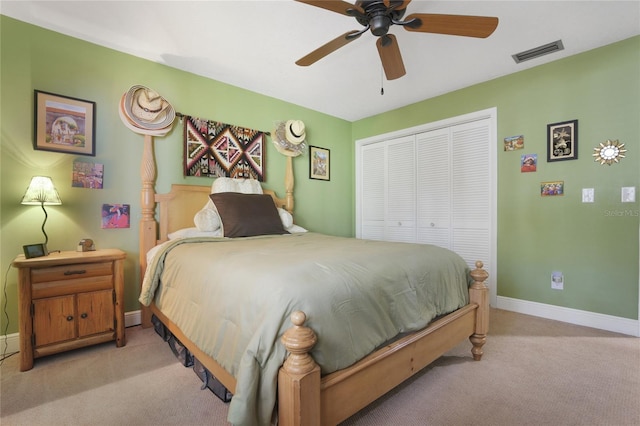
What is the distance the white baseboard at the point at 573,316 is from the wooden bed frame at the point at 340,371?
1347 mm

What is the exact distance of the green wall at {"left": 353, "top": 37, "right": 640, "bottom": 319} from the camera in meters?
2.32

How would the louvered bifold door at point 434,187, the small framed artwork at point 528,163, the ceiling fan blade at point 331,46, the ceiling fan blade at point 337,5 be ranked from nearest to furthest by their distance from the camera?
the ceiling fan blade at point 337,5 → the ceiling fan blade at point 331,46 → the small framed artwork at point 528,163 → the louvered bifold door at point 434,187

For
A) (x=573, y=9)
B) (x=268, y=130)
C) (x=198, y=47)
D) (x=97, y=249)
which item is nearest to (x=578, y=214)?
(x=573, y=9)

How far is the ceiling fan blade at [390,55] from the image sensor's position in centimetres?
180

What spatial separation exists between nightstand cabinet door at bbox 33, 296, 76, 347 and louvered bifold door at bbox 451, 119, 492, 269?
3544 millimetres

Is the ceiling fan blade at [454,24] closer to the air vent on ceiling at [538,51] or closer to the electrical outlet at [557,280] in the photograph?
the air vent on ceiling at [538,51]

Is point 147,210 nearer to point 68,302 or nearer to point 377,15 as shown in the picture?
point 68,302

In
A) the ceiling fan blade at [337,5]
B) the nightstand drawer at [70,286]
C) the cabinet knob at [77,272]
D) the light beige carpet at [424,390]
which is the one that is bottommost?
the light beige carpet at [424,390]

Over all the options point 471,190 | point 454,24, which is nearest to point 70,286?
point 454,24

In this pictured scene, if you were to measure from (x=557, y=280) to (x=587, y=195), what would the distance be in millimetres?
805

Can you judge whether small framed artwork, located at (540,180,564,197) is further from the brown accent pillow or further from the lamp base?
the lamp base

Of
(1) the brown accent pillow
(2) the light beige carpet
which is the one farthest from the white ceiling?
(2) the light beige carpet

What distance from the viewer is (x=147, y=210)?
8.24 ft

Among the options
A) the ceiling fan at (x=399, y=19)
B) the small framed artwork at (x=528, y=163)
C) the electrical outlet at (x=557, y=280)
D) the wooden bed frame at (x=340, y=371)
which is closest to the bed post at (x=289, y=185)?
the wooden bed frame at (x=340, y=371)
